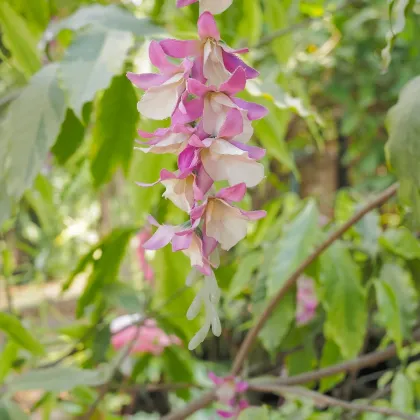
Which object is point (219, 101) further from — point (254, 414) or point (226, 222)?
point (254, 414)

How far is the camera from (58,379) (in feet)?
1.45

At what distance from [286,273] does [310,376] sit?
0.10 metres

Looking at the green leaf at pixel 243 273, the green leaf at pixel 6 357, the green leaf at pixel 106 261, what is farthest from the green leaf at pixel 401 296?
the green leaf at pixel 6 357

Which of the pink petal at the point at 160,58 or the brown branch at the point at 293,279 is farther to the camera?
the brown branch at the point at 293,279

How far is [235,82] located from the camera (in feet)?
0.56

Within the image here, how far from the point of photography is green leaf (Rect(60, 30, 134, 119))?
1.11 ft

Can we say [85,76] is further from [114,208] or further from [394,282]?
[114,208]

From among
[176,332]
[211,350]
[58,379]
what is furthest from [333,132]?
[58,379]

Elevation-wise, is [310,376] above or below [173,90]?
below

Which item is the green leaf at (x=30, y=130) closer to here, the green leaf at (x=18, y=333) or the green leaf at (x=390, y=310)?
the green leaf at (x=18, y=333)

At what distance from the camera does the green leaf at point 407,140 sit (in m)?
0.30

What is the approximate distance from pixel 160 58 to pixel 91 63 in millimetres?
202

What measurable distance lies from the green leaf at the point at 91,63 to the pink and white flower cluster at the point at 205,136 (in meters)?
0.16

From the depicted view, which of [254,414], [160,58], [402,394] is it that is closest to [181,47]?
[160,58]
